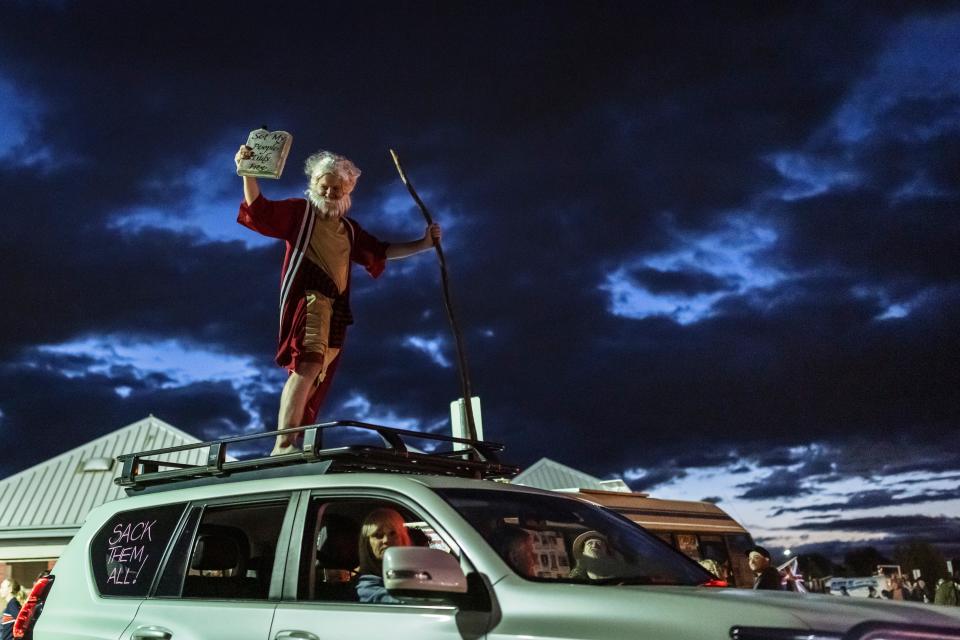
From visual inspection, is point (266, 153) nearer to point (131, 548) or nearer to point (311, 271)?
point (311, 271)

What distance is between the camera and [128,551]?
4.15 m

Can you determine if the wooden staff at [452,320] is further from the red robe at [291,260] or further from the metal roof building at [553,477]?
the metal roof building at [553,477]

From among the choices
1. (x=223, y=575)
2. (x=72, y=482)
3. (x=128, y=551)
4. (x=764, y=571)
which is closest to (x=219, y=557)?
(x=223, y=575)

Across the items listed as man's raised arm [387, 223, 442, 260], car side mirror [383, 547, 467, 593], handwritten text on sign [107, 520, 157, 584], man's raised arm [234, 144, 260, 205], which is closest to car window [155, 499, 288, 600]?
handwritten text on sign [107, 520, 157, 584]

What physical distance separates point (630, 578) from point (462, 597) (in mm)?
701

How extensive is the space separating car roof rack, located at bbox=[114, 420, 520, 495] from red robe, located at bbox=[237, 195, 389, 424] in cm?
128

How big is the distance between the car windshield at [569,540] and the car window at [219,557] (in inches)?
36.8

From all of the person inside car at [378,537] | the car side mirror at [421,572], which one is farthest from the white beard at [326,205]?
the car side mirror at [421,572]

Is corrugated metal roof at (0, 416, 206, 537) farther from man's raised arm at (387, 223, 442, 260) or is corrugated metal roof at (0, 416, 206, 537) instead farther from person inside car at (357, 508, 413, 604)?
person inside car at (357, 508, 413, 604)

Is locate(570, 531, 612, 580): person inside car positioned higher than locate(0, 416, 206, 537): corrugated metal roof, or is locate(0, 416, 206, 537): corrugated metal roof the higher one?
locate(0, 416, 206, 537): corrugated metal roof

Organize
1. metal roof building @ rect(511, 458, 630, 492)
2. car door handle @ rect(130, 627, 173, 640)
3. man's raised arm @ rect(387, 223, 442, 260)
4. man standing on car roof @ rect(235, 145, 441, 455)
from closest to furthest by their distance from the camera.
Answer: car door handle @ rect(130, 627, 173, 640)
man standing on car roof @ rect(235, 145, 441, 455)
man's raised arm @ rect(387, 223, 442, 260)
metal roof building @ rect(511, 458, 630, 492)

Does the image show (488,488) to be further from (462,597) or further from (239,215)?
(239,215)

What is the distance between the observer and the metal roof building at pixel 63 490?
16.3m

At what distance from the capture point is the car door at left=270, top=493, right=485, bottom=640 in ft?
9.42
